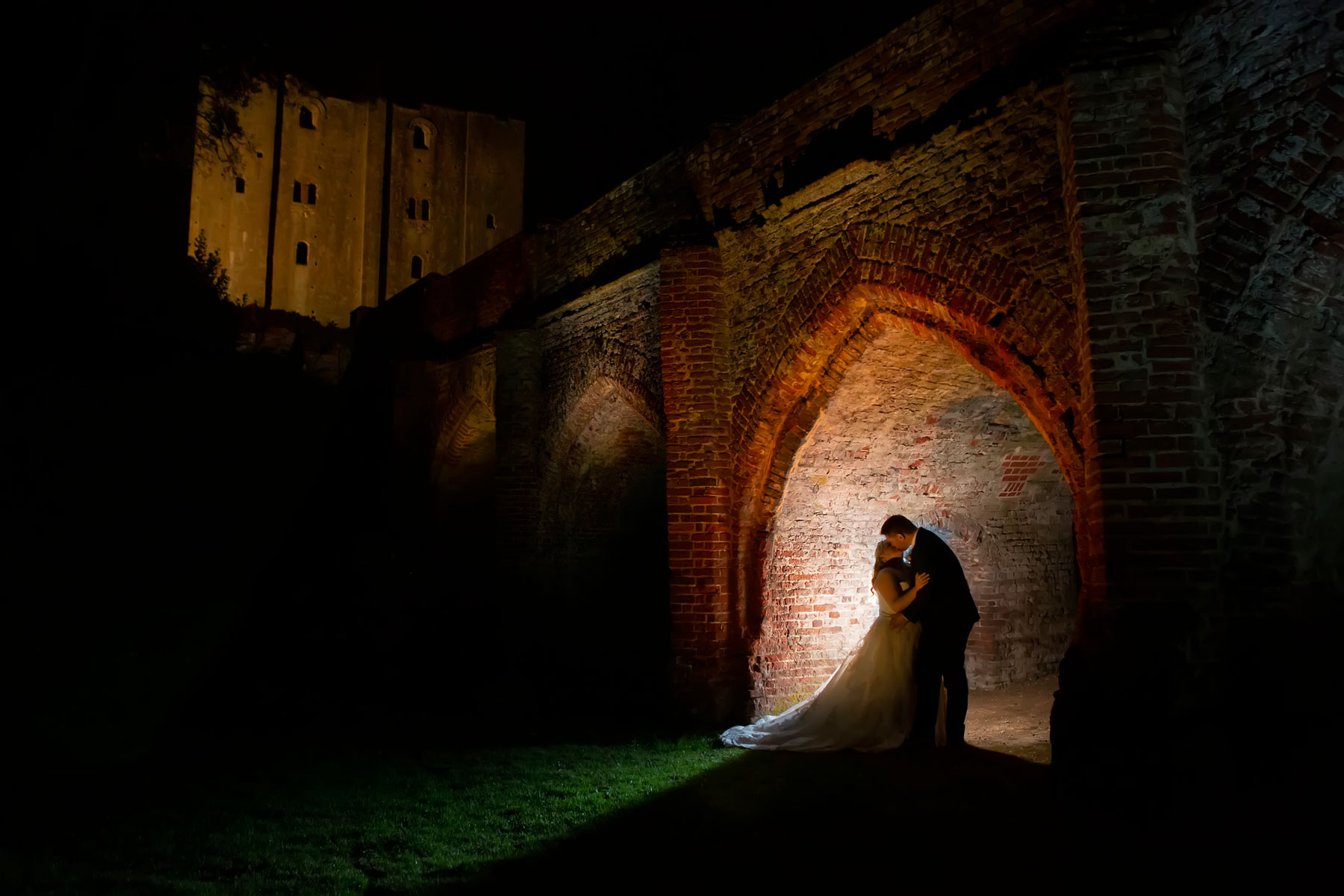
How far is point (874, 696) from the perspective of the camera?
21.3 ft

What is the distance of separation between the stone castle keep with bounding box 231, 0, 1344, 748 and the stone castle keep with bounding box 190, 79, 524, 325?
21543 millimetres

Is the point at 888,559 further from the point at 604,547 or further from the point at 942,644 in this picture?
the point at 604,547

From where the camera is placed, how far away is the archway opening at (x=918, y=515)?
24.8ft

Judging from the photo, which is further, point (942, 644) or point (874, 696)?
point (874, 696)

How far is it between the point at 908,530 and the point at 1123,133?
10.5ft

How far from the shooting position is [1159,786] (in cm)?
418

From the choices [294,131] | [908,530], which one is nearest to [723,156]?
[908,530]

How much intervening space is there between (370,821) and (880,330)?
4.99m

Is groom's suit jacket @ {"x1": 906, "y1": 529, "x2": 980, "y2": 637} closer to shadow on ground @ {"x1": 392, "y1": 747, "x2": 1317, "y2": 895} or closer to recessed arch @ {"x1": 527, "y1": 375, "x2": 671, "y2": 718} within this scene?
shadow on ground @ {"x1": 392, "y1": 747, "x2": 1317, "y2": 895}

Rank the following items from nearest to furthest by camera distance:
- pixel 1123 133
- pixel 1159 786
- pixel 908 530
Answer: pixel 1159 786
pixel 1123 133
pixel 908 530

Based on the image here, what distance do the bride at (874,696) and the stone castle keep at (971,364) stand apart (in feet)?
3.57

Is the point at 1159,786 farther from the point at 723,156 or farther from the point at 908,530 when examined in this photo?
the point at 723,156

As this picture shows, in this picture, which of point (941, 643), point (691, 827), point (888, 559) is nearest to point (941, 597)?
point (941, 643)

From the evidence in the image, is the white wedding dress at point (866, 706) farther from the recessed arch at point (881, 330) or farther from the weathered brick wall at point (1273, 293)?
the weathered brick wall at point (1273, 293)
